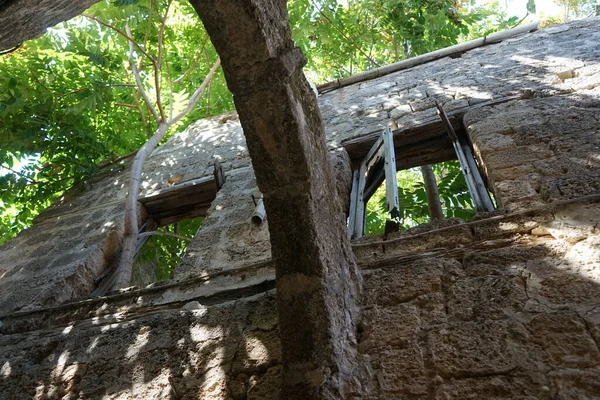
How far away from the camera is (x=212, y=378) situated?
2006mm

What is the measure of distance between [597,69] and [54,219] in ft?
14.0

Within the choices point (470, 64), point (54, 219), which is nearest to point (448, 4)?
point (470, 64)

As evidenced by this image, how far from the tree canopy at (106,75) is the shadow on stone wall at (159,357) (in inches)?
93.3

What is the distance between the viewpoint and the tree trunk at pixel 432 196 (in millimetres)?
3795

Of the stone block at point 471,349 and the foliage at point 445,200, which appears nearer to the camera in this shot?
the stone block at point 471,349

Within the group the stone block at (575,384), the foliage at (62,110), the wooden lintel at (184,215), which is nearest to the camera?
the stone block at (575,384)

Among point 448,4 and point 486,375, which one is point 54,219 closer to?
point 486,375

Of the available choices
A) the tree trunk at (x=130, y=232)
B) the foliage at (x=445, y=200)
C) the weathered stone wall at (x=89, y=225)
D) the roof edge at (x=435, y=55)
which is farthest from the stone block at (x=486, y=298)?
the roof edge at (x=435, y=55)

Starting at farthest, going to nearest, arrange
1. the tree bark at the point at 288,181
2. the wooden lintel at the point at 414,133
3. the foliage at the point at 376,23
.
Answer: the foliage at the point at 376,23 < the wooden lintel at the point at 414,133 < the tree bark at the point at 288,181

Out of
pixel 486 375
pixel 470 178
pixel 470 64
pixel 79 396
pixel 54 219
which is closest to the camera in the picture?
pixel 486 375

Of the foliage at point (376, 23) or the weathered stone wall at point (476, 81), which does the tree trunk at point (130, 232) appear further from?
the foliage at point (376, 23)

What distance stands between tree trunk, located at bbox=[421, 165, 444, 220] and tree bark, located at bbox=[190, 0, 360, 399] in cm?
199

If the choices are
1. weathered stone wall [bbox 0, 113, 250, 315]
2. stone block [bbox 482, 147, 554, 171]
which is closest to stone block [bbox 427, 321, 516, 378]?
stone block [bbox 482, 147, 554, 171]

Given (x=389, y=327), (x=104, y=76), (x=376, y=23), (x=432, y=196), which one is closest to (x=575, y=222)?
(x=389, y=327)
